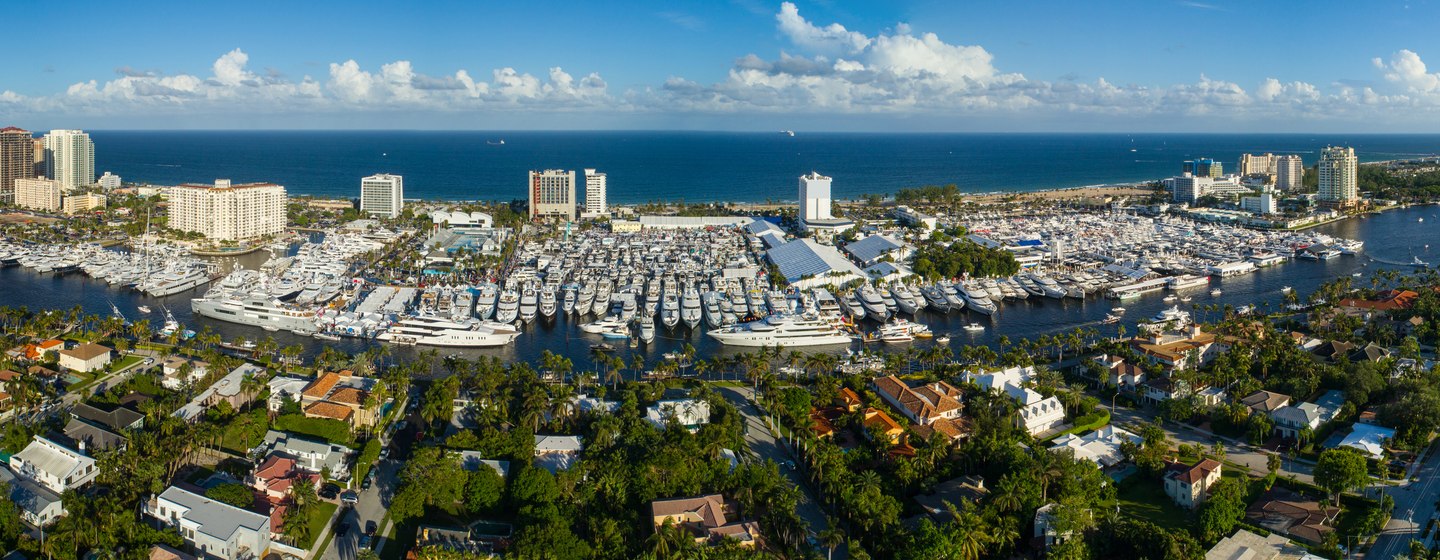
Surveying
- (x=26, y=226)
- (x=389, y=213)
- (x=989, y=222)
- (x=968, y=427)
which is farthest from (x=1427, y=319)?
(x=26, y=226)

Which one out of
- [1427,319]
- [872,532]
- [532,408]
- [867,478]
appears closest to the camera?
[872,532]

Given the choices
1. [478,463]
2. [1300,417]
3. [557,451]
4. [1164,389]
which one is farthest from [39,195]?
[1300,417]

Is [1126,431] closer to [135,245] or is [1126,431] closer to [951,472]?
[951,472]

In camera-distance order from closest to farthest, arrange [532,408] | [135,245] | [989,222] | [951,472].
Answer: [951,472] → [532,408] → [135,245] → [989,222]

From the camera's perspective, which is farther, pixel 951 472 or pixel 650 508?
pixel 951 472

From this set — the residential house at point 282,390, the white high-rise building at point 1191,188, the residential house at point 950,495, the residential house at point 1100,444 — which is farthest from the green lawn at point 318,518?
the white high-rise building at point 1191,188

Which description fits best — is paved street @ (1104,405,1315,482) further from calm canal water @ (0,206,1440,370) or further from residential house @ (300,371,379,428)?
residential house @ (300,371,379,428)
